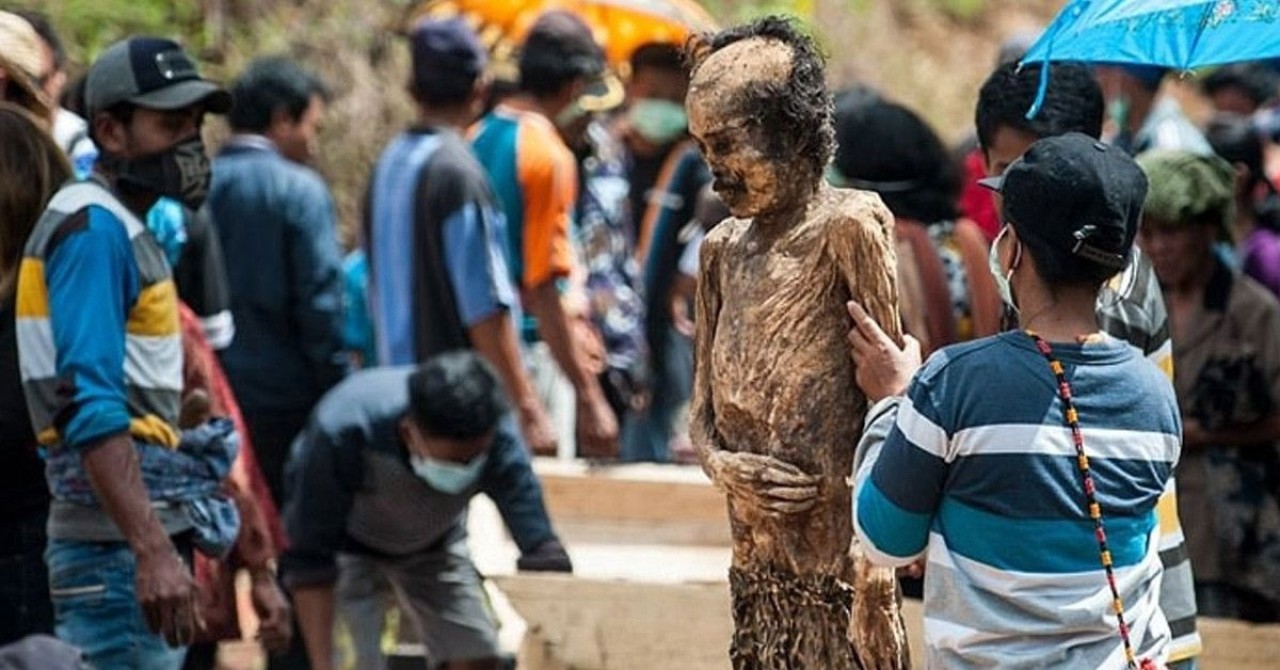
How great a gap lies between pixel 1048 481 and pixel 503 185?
4772mm

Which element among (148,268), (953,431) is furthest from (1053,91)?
(148,268)

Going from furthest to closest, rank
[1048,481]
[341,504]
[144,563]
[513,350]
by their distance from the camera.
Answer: [513,350]
[341,504]
[144,563]
[1048,481]

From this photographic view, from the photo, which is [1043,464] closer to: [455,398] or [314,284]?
[455,398]

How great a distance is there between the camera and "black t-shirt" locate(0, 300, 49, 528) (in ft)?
17.5

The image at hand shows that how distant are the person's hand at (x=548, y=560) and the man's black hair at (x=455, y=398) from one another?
37cm

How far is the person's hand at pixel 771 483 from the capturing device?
171 inches

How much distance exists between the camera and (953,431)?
381cm

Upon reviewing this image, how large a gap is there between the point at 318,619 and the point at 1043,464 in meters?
3.75

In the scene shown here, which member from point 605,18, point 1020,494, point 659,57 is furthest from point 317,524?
point 605,18

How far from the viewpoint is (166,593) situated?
497 cm

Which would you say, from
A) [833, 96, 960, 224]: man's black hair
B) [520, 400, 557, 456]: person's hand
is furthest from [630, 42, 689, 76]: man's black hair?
[833, 96, 960, 224]: man's black hair

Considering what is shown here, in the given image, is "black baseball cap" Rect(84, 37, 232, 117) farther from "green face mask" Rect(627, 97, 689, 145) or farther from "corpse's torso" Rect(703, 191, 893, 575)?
"green face mask" Rect(627, 97, 689, 145)

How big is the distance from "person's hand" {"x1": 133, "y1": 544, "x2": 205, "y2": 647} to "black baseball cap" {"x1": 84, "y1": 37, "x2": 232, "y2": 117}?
104cm

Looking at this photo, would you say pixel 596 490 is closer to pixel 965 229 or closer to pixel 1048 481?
pixel 965 229
